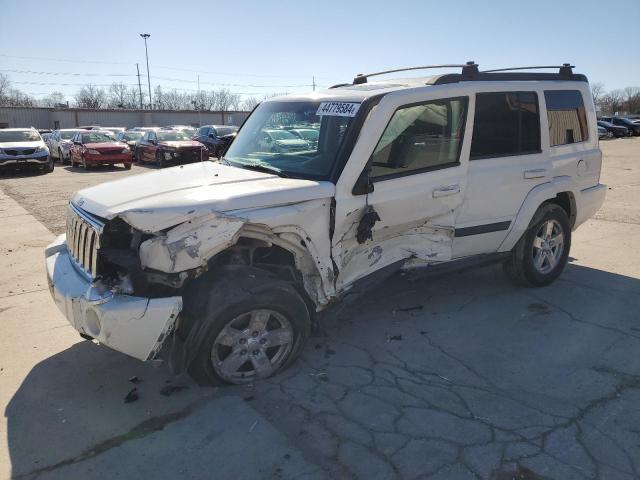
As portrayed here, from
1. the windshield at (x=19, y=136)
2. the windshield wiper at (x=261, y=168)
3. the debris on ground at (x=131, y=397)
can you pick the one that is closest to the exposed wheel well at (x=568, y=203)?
the windshield wiper at (x=261, y=168)

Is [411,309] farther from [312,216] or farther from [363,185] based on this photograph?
[312,216]

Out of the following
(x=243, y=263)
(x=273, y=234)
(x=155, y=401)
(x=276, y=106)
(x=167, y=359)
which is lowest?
(x=155, y=401)

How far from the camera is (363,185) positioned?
359 centimetres

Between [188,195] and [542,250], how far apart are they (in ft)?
12.0

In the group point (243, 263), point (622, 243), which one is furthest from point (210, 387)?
point (622, 243)

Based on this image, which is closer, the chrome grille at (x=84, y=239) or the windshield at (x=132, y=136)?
the chrome grille at (x=84, y=239)

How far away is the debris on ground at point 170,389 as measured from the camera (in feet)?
11.0

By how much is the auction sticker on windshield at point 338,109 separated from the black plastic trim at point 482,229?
55.2 inches

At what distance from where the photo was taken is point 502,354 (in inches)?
151

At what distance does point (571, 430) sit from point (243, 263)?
227cm

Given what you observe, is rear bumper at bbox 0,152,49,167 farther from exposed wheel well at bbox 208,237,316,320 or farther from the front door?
the front door

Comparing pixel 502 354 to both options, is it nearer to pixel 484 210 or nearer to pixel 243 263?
pixel 484 210

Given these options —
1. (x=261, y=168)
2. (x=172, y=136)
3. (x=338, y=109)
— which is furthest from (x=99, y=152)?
(x=338, y=109)

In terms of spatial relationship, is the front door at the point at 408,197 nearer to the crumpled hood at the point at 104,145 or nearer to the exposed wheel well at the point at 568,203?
the exposed wheel well at the point at 568,203
